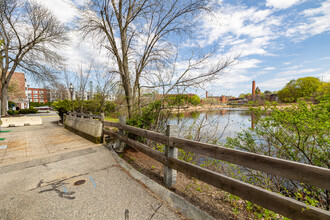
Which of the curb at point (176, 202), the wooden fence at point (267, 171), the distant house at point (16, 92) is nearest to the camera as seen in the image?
the wooden fence at point (267, 171)

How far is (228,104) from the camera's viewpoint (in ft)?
16.1

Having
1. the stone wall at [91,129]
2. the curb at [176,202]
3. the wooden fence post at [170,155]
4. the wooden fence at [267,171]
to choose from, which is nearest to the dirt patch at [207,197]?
the wooden fence post at [170,155]

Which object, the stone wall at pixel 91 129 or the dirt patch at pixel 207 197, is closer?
the dirt patch at pixel 207 197

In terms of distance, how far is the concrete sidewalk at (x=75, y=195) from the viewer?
7.39ft

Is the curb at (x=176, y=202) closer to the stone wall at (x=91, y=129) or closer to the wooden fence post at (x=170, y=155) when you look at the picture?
the wooden fence post at (x=170, y=155)

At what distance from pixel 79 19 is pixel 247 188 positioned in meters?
9.28

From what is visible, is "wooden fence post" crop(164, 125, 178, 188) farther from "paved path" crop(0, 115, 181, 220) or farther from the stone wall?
the stone wall

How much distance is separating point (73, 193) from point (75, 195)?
0.10 m

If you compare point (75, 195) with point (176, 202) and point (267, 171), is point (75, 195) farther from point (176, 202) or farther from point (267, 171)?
point (267, 171)

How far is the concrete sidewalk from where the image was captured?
2252 millimetres

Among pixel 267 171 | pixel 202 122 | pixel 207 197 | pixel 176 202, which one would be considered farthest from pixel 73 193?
pixel 202 122

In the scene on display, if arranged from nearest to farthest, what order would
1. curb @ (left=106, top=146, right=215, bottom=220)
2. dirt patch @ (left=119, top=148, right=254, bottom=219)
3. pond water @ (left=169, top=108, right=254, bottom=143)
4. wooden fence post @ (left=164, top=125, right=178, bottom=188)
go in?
curb @ (left=106, top=146, right=215, bottom=220) < dirt patch @ (left=119, top=148, right=254, bottom=219) < wooden fence post @ (left=164, top=125, right=178, bottom=188) < pond water @ (left=169, top=108, right=254, bottom=143)

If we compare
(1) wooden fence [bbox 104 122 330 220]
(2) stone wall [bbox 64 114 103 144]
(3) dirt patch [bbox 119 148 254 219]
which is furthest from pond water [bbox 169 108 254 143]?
(2) stone wall [bbox 64 114 103 144]

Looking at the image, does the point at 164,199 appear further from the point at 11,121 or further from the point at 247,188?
the point at 11,121
